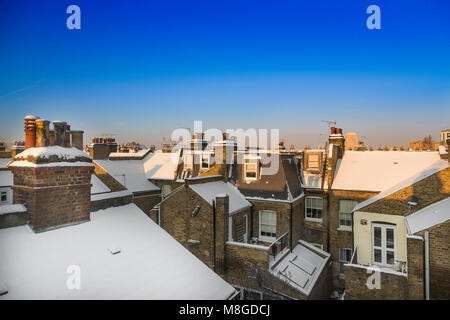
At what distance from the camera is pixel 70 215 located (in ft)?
19.7

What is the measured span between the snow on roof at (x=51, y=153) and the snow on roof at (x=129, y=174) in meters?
16.3

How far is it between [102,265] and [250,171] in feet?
46.5

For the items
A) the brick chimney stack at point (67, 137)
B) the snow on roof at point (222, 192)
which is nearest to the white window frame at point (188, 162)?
the snow on roof at point (222, 192)

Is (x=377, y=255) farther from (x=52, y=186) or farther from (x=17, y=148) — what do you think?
(x=17, y=148)

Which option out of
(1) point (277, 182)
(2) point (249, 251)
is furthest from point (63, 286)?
(1) point (277, 182)

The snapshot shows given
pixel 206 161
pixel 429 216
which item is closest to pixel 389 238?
pixel 429 216

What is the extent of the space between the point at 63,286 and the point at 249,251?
9.76m

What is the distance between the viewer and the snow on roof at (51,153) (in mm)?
5699

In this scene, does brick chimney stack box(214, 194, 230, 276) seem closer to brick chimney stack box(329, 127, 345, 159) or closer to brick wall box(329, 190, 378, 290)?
brick wall box(329, 190, 378, 290)

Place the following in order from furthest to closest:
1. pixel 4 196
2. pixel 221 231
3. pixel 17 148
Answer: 1. pixel 17 148
2. pixel 4 196
3. pixel 221 231

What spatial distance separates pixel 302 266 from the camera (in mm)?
14875

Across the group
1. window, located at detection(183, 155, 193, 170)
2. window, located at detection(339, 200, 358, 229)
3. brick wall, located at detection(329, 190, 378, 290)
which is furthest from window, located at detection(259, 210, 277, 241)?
window, located at detection(183, 155, 193, 170)

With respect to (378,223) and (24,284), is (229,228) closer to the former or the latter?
(378,223)
